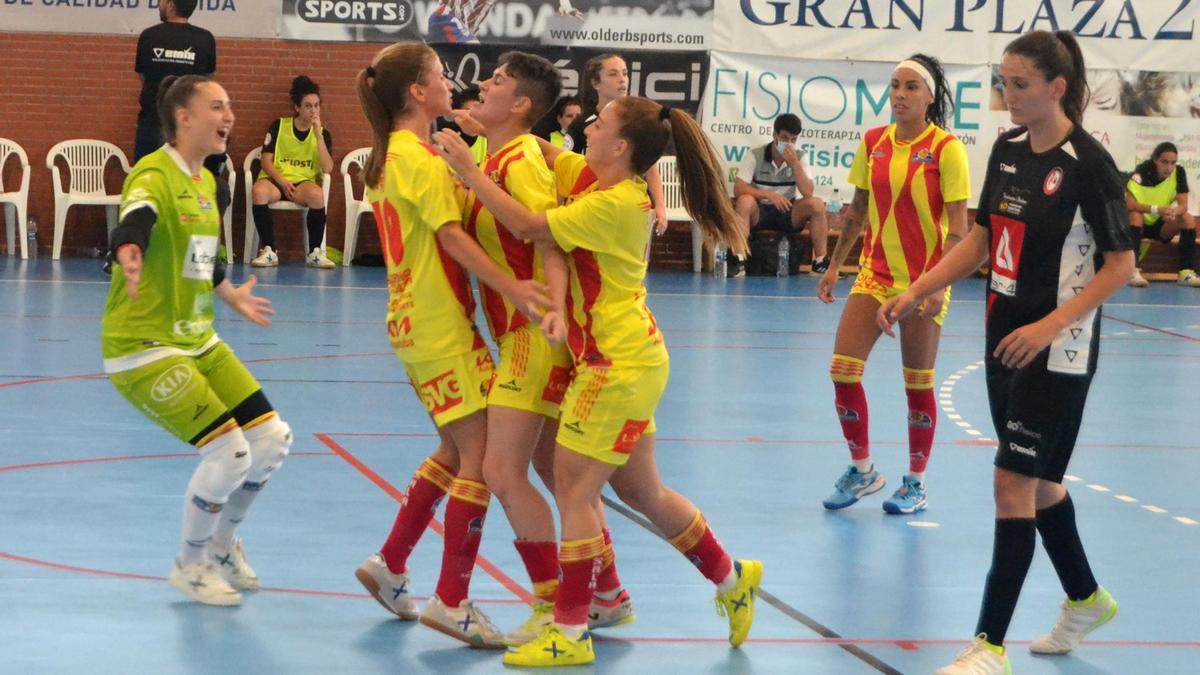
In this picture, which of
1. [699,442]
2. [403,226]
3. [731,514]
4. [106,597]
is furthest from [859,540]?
[106,597]

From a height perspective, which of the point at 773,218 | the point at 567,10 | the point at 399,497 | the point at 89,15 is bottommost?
the point at 399,497

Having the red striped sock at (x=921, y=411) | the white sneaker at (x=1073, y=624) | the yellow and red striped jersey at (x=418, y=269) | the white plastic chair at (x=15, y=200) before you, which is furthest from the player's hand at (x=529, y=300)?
the white plastic chair at (x=15, y=200)

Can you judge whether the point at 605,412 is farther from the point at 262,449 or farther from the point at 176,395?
the point at 176,395

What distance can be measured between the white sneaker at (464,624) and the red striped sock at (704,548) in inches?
22.3

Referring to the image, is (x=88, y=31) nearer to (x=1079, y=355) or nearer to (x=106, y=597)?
(x=106, y=597)

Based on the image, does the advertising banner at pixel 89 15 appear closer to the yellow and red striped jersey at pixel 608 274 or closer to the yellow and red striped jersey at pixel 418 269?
the yellow and red striped jersey at pixel 418 269

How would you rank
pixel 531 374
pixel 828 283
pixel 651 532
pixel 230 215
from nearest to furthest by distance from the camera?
1. pixel 531 374
2. pixel 651 532
3. pixel 828 283
4. pixel 230 215

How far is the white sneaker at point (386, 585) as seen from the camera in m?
4.38

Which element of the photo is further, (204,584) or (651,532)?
(651,532)

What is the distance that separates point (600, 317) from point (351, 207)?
11.4 metres

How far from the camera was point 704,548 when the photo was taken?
4.34 meters

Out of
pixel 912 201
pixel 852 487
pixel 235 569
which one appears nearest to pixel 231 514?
pixel 235 569

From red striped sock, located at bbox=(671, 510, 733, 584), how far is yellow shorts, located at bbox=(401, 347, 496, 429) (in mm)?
664

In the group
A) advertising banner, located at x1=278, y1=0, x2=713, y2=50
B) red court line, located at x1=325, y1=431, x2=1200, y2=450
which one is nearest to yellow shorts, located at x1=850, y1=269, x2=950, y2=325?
red court line, located at x1=325, y1=431, x2=1200, y2=450
